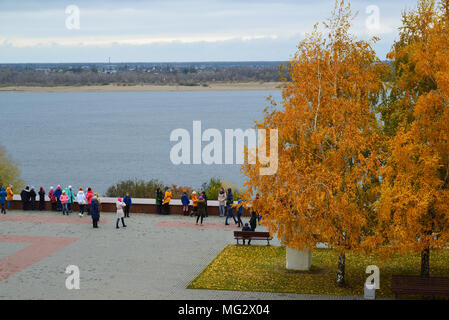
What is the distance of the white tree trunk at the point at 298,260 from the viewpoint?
19.5 meters

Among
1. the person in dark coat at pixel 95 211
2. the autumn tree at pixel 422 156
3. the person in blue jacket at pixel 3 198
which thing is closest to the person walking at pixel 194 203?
the person in dark coat at pixel 95 211

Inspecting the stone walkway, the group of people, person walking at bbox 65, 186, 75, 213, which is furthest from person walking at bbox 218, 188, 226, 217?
person walking at bbox 65, 186, 75, 213

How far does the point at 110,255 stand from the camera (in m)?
21.1

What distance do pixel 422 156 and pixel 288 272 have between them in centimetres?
579

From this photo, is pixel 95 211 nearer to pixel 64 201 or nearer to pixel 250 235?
pixel 64 201

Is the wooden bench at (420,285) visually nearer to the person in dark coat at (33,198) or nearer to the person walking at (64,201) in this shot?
the person walking at (64,201)

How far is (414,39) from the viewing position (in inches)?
710

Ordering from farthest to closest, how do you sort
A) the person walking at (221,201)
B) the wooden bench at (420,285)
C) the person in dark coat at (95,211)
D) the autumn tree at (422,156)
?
1. the person walking at (221,201)
2. the person in dark coat at (95,211)
3. the wooden bench at (420,285)
4. the autumn tree at (422,156)

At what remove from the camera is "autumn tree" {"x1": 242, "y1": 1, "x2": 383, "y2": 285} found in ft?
55.0

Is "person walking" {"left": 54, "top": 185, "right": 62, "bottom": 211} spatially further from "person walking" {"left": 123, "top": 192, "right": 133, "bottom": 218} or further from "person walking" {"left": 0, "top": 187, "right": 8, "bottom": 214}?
"person walking" {"left": 123, "top": 192, "right": 133, "bottom": 218}

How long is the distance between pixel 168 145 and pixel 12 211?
67.3 m

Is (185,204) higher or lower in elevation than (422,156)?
lower

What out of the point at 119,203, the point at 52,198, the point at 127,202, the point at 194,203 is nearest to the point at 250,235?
the point at 194,203

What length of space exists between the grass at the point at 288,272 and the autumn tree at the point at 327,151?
91cm
